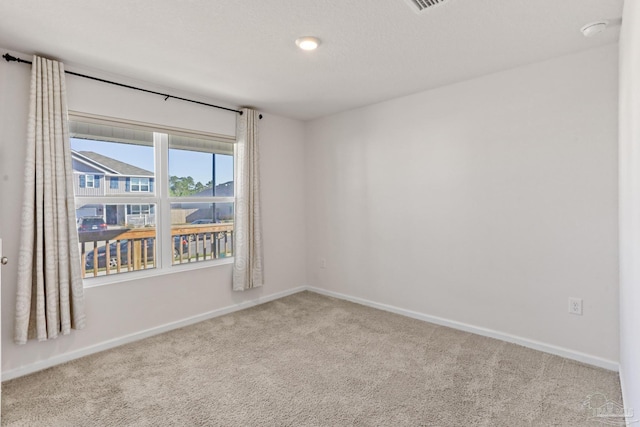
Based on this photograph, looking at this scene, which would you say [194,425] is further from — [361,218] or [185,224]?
[361,218]

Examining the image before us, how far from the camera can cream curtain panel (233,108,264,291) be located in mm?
3676

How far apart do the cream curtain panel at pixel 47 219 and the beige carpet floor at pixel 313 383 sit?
1.43 ft

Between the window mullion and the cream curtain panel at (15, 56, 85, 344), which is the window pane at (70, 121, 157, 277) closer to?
the window mullion

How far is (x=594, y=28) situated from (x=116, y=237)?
3863 mm

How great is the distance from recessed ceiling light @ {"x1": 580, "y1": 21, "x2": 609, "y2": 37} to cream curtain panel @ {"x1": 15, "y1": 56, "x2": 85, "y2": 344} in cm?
358

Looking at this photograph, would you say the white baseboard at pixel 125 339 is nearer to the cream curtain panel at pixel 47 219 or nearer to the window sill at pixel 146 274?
the cream curtain panel at pixel 47 219

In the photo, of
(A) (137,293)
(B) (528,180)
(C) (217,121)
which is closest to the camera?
(B) (528,180)

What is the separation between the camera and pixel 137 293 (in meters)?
3.01

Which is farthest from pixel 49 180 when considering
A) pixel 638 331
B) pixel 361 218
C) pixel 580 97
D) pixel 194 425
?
pixel 580 97

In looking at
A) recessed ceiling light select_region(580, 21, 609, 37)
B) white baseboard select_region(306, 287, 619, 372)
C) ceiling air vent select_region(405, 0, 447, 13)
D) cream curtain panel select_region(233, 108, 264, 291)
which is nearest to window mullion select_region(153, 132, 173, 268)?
cream curtain panel select_region(233, 108, 264, 291)

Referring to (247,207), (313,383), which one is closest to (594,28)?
(313,383)

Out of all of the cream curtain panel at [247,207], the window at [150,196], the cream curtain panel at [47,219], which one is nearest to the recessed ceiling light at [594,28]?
the cream curtain panel at [247,207]

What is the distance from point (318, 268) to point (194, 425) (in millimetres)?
2705

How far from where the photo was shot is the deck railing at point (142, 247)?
9.30 ft
